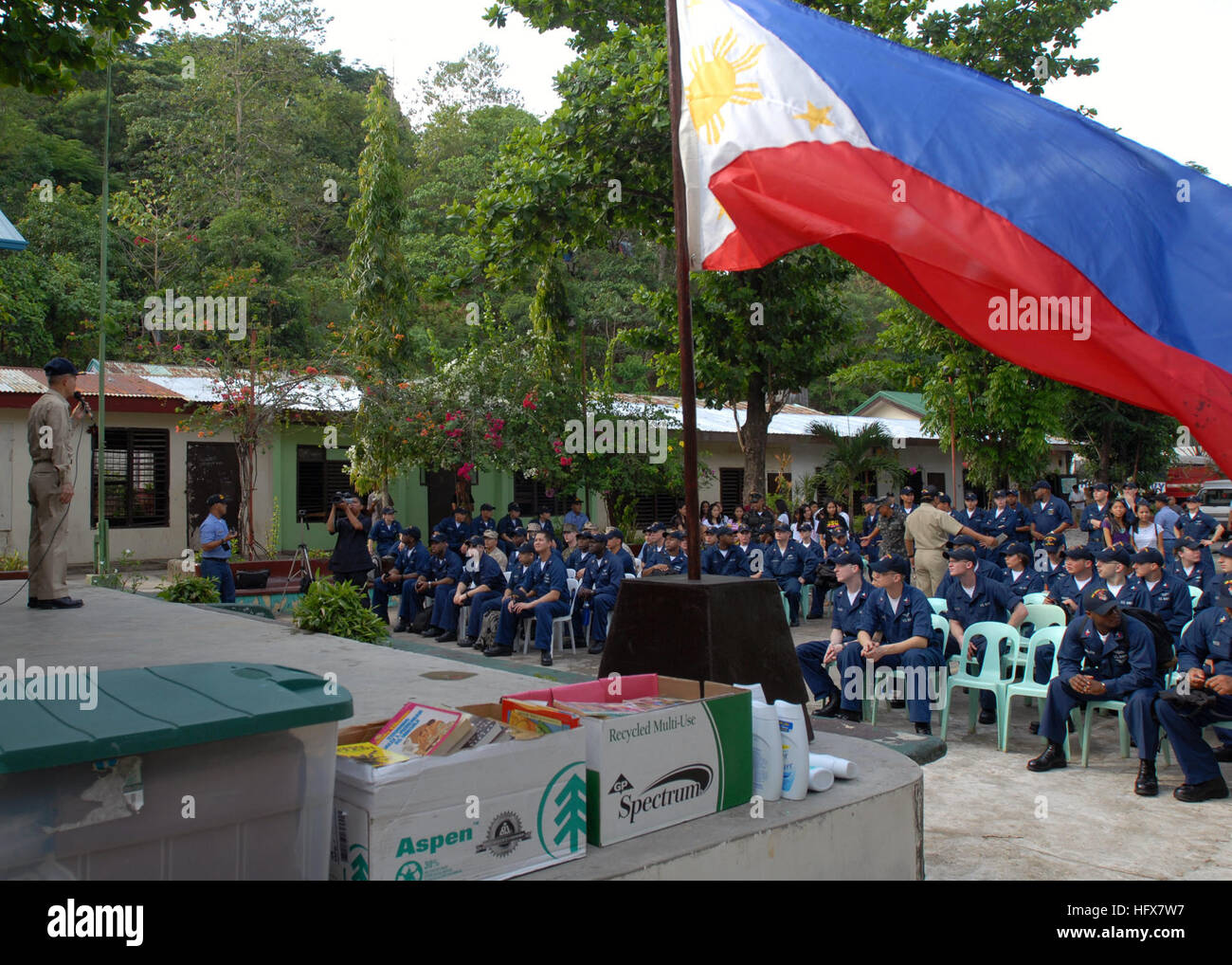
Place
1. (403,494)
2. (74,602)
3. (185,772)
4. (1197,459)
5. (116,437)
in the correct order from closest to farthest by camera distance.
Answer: (185,772) < (74,602) < (116,437) < (403,494) < (1197,459)

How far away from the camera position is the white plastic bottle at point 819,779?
3525 mm

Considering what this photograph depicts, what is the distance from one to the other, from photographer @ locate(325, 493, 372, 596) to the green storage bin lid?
9520 millimetres

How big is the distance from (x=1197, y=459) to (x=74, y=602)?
46150 millimetres

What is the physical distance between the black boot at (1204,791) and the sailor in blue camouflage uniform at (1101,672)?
31 centimetres

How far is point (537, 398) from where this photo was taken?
59.7 feet

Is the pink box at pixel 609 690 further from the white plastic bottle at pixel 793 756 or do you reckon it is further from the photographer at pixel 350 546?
the photographer at pixel 350 546

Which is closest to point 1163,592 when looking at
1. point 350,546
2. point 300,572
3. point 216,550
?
point 350,546

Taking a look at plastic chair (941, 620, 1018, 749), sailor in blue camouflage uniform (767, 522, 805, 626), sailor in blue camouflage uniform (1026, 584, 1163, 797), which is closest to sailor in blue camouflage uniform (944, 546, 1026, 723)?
plastic chair (941, 620, 1018, 749)

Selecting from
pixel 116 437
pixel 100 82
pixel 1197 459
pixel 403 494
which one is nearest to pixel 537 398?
pixel 403 494

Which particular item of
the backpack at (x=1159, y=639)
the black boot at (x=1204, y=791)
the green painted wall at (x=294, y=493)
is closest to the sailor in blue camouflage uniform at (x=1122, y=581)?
the backpack at (x=1159, y=639)

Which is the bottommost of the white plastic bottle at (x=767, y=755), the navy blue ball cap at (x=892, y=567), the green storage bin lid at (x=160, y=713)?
the white plastic bottle at (x=767, y=755)

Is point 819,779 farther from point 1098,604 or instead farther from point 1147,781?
point 1098,604

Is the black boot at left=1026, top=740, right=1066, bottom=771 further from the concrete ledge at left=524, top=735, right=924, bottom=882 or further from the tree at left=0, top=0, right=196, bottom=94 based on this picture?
the tree at left=0, top=0, right=196, bottom=94
